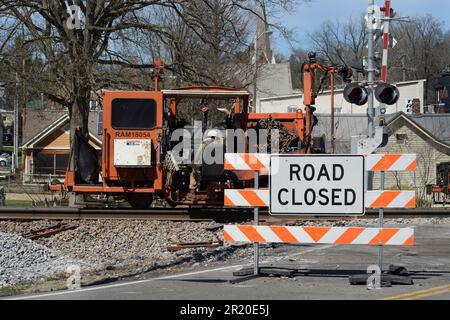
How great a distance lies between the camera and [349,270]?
10641 mm

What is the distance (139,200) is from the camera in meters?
17.4

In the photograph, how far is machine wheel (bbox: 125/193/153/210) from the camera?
1728 cm

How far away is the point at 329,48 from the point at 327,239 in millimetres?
67290

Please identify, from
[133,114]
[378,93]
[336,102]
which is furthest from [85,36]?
[336,102]

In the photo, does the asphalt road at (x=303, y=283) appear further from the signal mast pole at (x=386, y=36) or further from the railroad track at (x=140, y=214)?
the signal mast pole at (x=386, y=36)

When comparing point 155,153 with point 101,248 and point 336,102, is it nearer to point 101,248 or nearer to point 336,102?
point 101,248

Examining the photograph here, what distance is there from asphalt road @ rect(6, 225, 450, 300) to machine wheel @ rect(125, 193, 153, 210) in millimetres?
5453

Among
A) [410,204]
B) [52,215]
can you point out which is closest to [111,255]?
[52,215]

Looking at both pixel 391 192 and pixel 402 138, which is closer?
pixel 391 192

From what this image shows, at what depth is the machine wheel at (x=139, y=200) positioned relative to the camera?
17281 mm

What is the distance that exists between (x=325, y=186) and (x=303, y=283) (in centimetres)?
136

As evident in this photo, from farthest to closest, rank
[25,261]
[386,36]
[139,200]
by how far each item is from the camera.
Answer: [139,200], [386,36], [25,261]

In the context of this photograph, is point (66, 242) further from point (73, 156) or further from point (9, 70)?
point (9, 70)

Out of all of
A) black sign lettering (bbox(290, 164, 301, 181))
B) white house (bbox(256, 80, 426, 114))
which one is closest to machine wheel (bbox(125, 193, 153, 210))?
black sign lettering (bbox(290, 164, 301, 181))
